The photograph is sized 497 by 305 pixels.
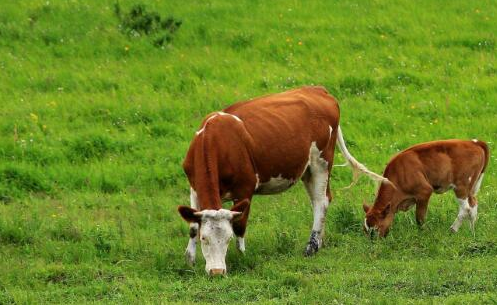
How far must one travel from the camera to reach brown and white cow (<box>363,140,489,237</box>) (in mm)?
12891

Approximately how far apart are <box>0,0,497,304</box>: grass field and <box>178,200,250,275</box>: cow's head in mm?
226

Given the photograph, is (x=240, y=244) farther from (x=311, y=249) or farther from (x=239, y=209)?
(x=311, y=249)

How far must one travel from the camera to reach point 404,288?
32.8 feet

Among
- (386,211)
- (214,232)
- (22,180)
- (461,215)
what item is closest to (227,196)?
(214,232)

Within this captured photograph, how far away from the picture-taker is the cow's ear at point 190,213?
11.0m

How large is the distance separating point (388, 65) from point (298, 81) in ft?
6.66

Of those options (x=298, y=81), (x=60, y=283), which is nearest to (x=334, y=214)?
(x=60, y=283)

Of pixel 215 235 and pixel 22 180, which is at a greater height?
pixel 215 235

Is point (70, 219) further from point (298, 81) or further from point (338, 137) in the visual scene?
point (298, 81)

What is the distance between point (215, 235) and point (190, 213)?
36cm

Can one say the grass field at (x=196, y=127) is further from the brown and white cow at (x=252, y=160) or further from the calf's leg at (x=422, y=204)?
the brown and white cow at (x=252, y=160)

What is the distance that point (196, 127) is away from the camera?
57.8ft

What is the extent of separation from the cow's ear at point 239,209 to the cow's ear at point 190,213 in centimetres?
37

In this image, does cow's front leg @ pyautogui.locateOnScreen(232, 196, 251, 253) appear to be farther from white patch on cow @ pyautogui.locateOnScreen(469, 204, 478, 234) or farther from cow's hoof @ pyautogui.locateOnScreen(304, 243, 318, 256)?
white patch on cow @ pyautogui.locateOnScreen(469, 204, 478, 234)
